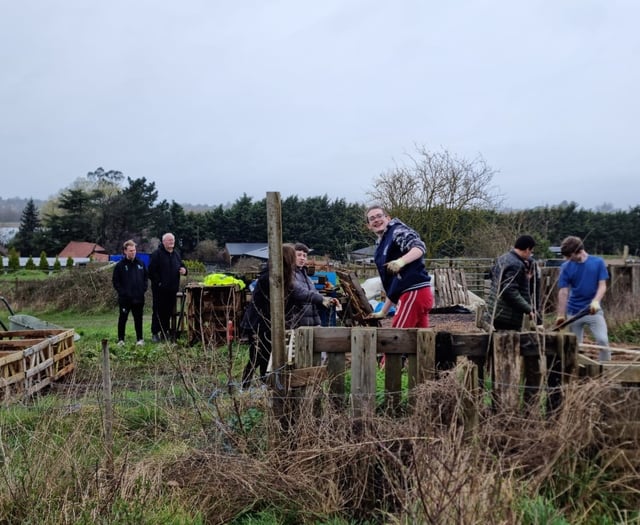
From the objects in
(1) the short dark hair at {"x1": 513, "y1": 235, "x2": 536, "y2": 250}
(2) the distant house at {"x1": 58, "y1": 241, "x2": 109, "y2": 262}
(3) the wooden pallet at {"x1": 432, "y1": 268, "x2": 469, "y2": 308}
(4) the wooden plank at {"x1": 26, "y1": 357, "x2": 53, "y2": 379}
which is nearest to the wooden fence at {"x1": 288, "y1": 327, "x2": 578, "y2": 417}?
(1) the short dark hair at {"x1": 513, "y1": 235, "x2": 536, "y2": 250}

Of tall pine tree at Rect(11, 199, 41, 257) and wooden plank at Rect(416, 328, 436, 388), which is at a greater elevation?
tall pine tree at Rect(11, 199, 41, 257)

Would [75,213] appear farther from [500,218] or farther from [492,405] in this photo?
[492,405]

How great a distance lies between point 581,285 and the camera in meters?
6.04

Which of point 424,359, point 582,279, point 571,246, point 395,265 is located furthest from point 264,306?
point 582,279

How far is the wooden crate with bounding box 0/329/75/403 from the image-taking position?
5.39m

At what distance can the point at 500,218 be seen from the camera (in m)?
27.5

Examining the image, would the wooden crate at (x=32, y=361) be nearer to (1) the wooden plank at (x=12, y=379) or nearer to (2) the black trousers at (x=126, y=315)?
(1) the wooden plank at (x=12, y=379)

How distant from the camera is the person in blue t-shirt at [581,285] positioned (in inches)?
227

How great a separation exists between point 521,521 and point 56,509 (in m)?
2.28

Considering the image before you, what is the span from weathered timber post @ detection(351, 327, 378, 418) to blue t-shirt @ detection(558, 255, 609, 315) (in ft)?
11.5

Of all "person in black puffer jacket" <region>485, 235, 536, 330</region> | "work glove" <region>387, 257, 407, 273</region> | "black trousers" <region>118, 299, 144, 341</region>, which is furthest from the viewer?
"black trousers" <region>118, 299, 144, 341</region>

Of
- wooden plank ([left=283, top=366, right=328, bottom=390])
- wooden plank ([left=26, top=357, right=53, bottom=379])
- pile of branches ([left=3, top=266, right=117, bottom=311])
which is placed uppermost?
wooden plank ([left=283, top=366, right=328, bottom=390])

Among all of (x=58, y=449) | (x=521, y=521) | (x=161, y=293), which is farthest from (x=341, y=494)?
(x=161, y=293)

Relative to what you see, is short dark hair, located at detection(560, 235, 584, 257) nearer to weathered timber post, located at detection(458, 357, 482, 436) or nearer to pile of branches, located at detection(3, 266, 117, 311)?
weathered timber post, located at detection(458, 357, 482, 436)
